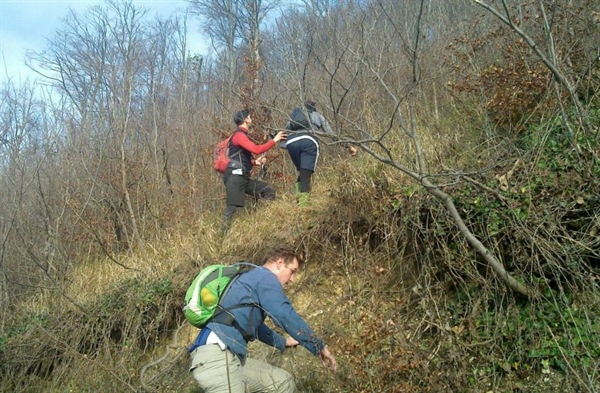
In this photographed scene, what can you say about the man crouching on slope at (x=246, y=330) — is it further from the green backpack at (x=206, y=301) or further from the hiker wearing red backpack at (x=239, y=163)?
the hiker wearing red backpack at (x=239, y=163)

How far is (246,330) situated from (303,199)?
3412 millimetres

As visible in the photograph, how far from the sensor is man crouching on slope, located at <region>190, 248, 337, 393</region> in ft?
12.9

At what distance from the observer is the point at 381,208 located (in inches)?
238

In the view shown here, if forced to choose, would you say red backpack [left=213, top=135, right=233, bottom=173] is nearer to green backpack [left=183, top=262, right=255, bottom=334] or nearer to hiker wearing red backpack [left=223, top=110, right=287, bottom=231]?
hiker wearing red backpack [left=223, top=110, right=287, bottom=231]

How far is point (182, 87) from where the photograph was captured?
13828mm

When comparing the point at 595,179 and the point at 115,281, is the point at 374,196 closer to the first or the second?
the point at 595,179

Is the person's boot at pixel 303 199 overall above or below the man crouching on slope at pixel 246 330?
→ above

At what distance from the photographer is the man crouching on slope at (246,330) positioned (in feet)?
12.9

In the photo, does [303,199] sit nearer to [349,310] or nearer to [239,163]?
[239,163]

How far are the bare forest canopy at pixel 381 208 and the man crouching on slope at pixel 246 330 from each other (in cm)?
66

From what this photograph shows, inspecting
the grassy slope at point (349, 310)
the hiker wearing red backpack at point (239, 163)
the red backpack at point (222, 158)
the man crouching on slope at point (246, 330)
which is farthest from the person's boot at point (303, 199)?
the man crouching on slope at point (246, 330)

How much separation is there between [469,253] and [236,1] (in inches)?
873

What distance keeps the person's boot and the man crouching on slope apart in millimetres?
3045

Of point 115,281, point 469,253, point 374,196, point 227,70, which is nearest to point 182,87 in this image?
point 227,70
